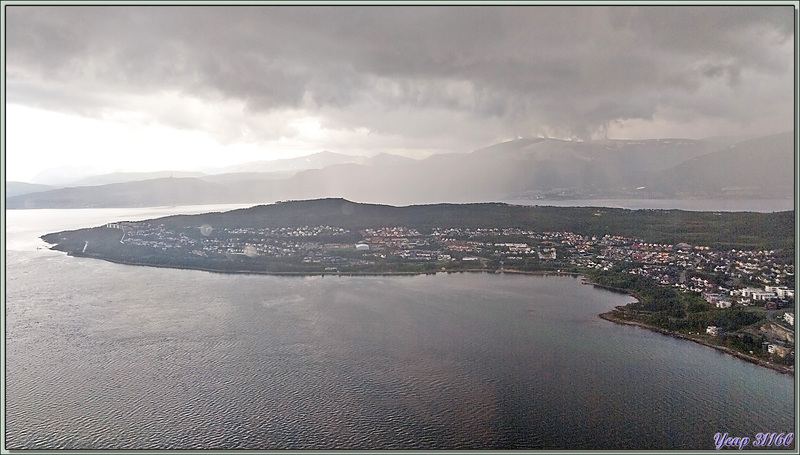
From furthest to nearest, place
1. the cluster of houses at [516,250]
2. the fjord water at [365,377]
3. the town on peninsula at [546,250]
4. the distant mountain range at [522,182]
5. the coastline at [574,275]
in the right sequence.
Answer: the distant mountain range at [522,182] < the cluster of houses at [516,250] < the town on peninsula at [546,250] < the coastline at [574,275] < the fjord water at [365,377]

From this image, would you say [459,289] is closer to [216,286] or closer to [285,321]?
[285,321]

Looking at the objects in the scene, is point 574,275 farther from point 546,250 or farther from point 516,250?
point 516,250

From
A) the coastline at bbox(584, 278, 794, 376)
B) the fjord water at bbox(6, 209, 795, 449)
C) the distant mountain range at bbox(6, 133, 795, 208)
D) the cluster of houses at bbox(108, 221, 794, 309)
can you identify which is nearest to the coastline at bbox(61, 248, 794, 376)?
the coastline at bbox(584, 278, 794, 376)

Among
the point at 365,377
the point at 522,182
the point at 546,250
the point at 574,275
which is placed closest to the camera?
the point at 365,377

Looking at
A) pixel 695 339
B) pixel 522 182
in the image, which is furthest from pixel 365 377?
pixel 522 182

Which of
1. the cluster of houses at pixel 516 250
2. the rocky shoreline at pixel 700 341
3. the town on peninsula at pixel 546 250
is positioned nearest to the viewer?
the rocky shoreline at pixel 700 341

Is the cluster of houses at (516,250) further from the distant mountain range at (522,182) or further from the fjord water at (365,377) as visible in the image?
the distant mountain range at (522,182)

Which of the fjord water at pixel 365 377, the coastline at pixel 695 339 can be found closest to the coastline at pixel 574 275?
the coastline at pixel 695 339
